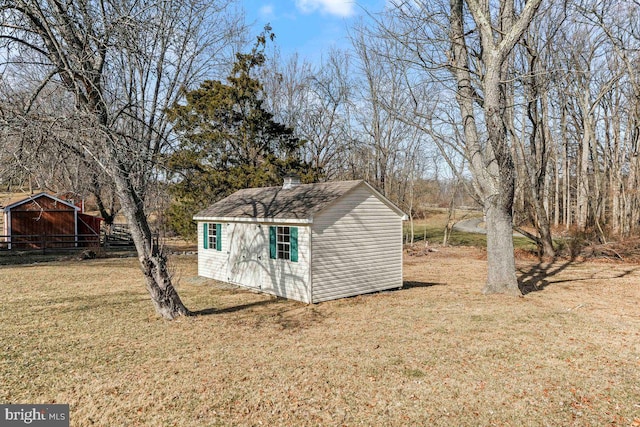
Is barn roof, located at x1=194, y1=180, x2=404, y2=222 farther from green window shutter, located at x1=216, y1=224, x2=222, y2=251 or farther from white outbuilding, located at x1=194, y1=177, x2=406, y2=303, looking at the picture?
green window shutter, located at x1=216, y1=224, x2=222, y2=251

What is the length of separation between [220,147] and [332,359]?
45.2ft

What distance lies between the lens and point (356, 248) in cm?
1099

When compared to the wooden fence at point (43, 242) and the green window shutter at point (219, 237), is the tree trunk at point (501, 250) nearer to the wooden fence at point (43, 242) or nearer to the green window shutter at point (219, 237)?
the green window shutter at point (219, 237)

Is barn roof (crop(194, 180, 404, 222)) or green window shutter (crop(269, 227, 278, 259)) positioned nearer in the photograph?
barn roof (crop(194, 180, 404, 222))

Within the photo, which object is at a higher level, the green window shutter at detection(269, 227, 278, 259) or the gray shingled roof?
the gray shingled roof

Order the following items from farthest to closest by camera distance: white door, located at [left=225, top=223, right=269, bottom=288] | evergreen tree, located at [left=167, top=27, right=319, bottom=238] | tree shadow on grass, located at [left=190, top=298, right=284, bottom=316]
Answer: evergreen tree, located at [left=167, top=27, right=319, bottom=238] → white door, located at [left=225, top=223, right=269, bottom=288] → tree shadow on grass, located at [left=190, top=298, right=284, bottom=316]

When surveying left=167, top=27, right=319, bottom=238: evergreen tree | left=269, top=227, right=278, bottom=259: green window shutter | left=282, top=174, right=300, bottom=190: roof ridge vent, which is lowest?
left=269, top=227, right=278, bottom=259: green window shutter

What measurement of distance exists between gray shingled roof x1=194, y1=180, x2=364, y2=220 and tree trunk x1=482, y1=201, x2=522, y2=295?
11.5 feet

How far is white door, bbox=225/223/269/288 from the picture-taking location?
37.8 feet

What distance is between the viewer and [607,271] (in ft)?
49.4

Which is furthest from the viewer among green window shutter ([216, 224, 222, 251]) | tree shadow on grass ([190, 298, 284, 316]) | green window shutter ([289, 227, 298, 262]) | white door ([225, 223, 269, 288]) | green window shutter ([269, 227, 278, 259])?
green window shutter ([216, 224, 222, 251])

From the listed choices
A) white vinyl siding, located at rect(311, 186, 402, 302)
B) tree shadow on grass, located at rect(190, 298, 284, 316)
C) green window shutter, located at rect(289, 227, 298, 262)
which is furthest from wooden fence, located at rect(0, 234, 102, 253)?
white vinyl siding, located at rect(311, 186, 402, 302)

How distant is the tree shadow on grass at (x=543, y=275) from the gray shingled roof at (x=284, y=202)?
5924 mm

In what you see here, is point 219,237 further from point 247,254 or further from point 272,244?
point 272,244
